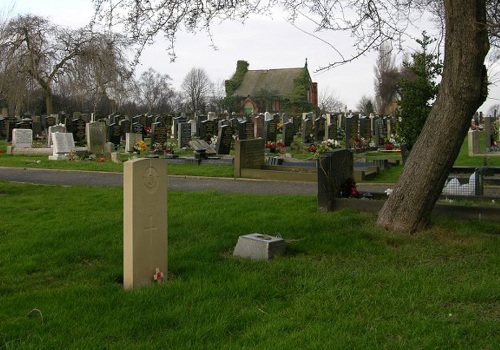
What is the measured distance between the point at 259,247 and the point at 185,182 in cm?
793

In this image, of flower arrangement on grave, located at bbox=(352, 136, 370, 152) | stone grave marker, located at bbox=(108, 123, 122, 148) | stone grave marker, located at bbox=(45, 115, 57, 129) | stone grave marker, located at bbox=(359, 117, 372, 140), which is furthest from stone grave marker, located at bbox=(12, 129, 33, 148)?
stone grave marker, located at bbox=(359, 117, 372, 140)

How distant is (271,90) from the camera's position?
78.4 metres

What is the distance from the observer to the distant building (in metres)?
75.6

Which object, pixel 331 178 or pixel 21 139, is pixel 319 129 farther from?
pixel 331 178

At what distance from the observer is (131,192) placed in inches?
192

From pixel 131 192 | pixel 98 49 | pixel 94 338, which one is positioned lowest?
pixel 94 338

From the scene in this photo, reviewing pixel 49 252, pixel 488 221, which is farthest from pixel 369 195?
pixel 49 252

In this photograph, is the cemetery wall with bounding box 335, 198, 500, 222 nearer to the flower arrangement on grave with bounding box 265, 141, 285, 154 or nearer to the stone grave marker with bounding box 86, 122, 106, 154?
the flower arrangement on grave with bounding box 265, 141, 285, 154

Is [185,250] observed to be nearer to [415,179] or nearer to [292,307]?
[292,307]

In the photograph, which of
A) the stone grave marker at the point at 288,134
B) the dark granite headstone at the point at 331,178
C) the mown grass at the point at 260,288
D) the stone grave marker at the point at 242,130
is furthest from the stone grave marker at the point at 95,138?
the dark granite headstone at the point at 331,178

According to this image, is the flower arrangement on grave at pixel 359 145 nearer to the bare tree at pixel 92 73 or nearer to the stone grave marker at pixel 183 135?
the stone grave marker at pixel 183 135

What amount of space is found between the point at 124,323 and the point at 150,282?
1024 millimetres

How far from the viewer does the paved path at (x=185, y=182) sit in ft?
40.3

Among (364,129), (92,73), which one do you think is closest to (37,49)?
(92,73)
